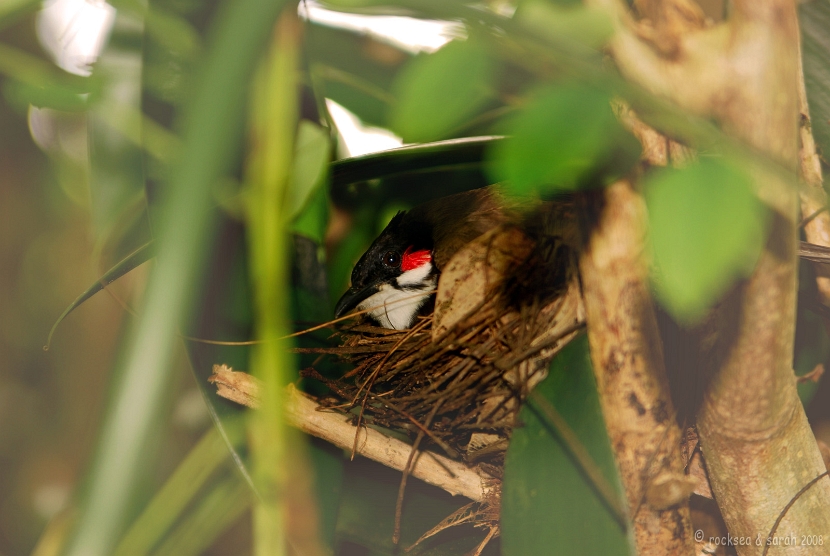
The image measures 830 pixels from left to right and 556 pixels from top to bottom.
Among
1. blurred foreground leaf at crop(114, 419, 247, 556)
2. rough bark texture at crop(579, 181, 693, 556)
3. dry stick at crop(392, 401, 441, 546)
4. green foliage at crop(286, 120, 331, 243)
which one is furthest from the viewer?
blurred foreground leaf at crop(114, 419, 247, 556)

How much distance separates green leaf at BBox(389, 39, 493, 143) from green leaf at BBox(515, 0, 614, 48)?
115mm

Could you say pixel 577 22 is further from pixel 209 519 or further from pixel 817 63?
pixel 209 519

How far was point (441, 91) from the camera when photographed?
0.51 metres

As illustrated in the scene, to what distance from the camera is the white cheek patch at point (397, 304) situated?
1604mm

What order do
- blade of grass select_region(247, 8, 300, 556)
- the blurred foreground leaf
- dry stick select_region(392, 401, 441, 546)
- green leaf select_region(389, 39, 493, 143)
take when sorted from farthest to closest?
the blurred foreground leaf, dry stick select_region(392, 401, 441, 546), green leaf select_region(389, 39, 493, 143), blade of grass select_region(247, 8, 300, 556)

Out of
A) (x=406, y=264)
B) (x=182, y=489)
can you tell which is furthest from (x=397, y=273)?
(x=182, y=489)

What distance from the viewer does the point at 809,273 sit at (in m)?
1.03

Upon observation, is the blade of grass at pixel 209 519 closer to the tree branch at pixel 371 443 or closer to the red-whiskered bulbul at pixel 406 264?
the tree branch at pixel 371 443

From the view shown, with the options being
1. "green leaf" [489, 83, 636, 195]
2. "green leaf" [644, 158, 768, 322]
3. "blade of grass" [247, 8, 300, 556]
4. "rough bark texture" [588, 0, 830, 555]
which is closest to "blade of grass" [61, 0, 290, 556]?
"blade of grass" [247, 8, 300, 556]

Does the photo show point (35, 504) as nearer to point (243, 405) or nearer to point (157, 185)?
point (243, 405)

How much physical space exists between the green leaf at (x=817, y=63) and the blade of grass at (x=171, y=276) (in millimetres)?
1056

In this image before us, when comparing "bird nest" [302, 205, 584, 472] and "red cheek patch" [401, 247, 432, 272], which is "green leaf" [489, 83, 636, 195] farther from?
"red cheek patch" [401, 247, 432, 272]

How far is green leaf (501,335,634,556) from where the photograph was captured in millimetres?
787

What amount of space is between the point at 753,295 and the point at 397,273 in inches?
39.7
